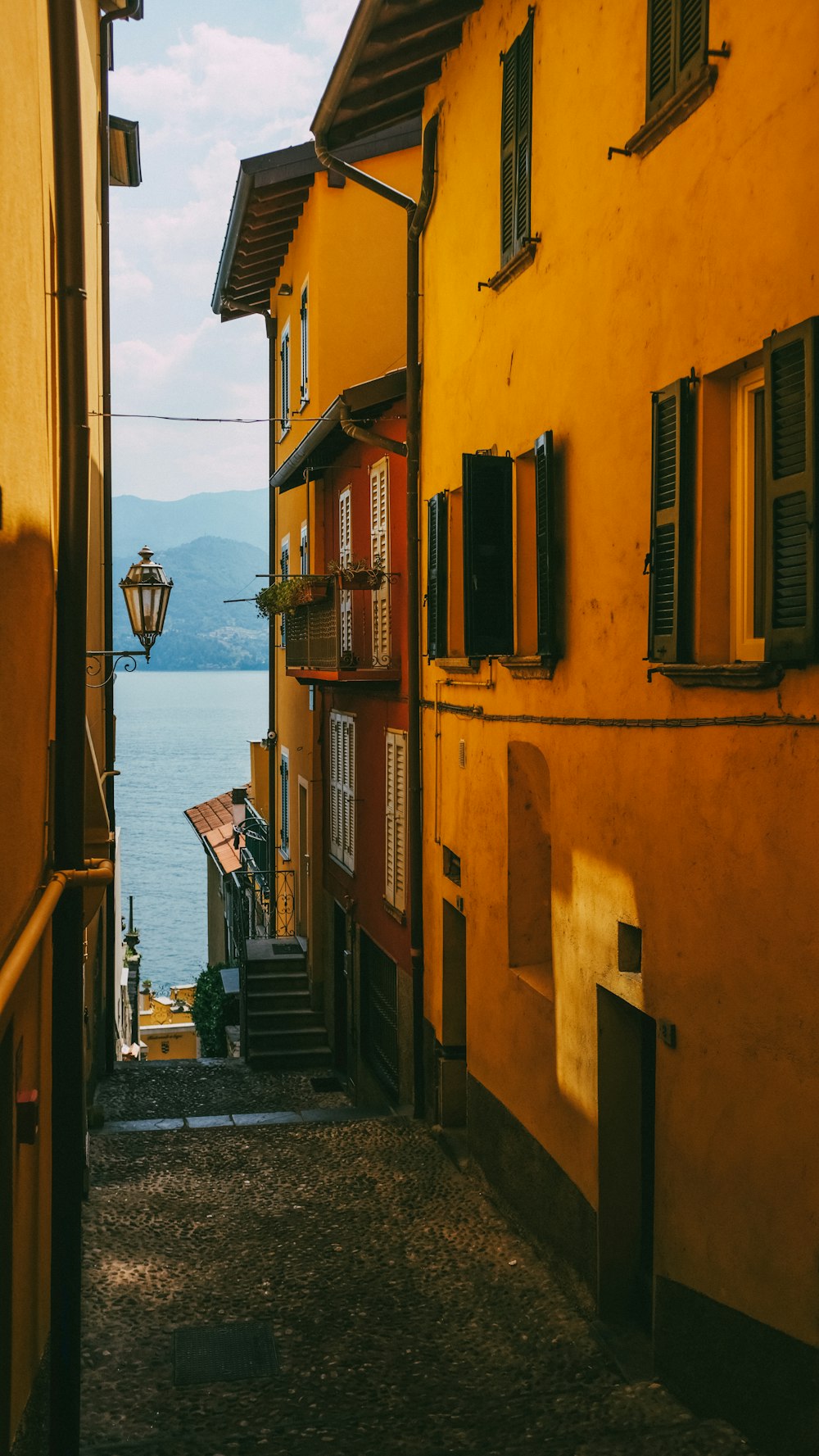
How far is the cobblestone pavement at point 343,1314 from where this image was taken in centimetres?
625

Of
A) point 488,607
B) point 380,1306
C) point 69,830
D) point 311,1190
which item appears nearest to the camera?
point 69,830

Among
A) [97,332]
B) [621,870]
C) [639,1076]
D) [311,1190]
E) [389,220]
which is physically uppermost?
[389,220]

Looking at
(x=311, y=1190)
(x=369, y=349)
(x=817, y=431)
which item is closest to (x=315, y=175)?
(x=369, y=349)

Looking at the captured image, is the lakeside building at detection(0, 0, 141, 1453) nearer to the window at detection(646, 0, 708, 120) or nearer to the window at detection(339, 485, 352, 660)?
the window at detection(646, 0, 708, 120)

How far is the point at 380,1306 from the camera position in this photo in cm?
804

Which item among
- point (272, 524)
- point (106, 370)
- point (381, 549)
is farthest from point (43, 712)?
point (272, 524)

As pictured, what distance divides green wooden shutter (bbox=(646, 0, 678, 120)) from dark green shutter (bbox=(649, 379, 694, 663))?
57.2 inches

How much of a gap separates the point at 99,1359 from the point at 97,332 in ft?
33.1

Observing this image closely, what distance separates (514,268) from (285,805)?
14557mm

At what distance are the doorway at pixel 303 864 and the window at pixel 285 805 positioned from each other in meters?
1.69

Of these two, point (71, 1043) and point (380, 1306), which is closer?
point (71, 1043)

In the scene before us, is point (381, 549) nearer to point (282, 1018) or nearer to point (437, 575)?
point (437, 575)

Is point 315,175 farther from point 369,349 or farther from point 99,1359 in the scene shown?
point 99,1359

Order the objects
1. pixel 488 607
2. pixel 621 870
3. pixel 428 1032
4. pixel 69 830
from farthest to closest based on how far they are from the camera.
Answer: pixel 428 1032 → pixel 488 607 → pixel 621 870 → pixel 69 830
